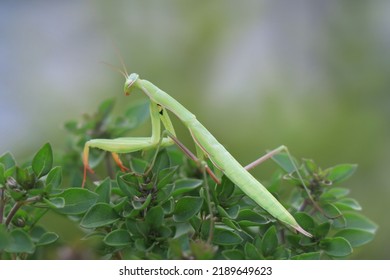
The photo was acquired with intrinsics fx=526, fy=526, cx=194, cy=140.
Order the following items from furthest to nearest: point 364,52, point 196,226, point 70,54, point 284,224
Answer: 1. point 70,54
2. point 364,52
3. point 284,224
4. point 196,226

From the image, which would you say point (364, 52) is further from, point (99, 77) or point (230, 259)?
point (230, 259)

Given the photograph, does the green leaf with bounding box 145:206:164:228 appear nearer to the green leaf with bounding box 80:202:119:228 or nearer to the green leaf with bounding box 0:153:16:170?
the green leaf with bounding box 80:202:119:228

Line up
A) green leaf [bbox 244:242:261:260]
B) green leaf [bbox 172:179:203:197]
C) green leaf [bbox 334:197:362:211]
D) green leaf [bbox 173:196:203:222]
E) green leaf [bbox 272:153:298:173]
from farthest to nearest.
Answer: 1. green leaf [bbox 272:153:298:173]
2. green leaf [bbox 334:197:362:211]
3. green leaf [bbox 172:179:203:197]
4. green leaf [bbox 173:196:203:222]
5. green leaf [bbox 244:242:261:260]

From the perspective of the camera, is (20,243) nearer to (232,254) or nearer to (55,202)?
(55,202)

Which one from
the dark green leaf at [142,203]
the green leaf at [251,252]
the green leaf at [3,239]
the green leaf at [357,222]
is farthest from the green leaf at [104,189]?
the green leaf at [357,222]

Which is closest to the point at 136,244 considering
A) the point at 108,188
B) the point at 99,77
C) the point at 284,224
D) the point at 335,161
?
the point at 108,188

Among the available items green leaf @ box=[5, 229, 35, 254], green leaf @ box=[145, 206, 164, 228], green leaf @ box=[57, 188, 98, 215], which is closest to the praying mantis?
green leaf @ box=[145, 206, 164, 228]
